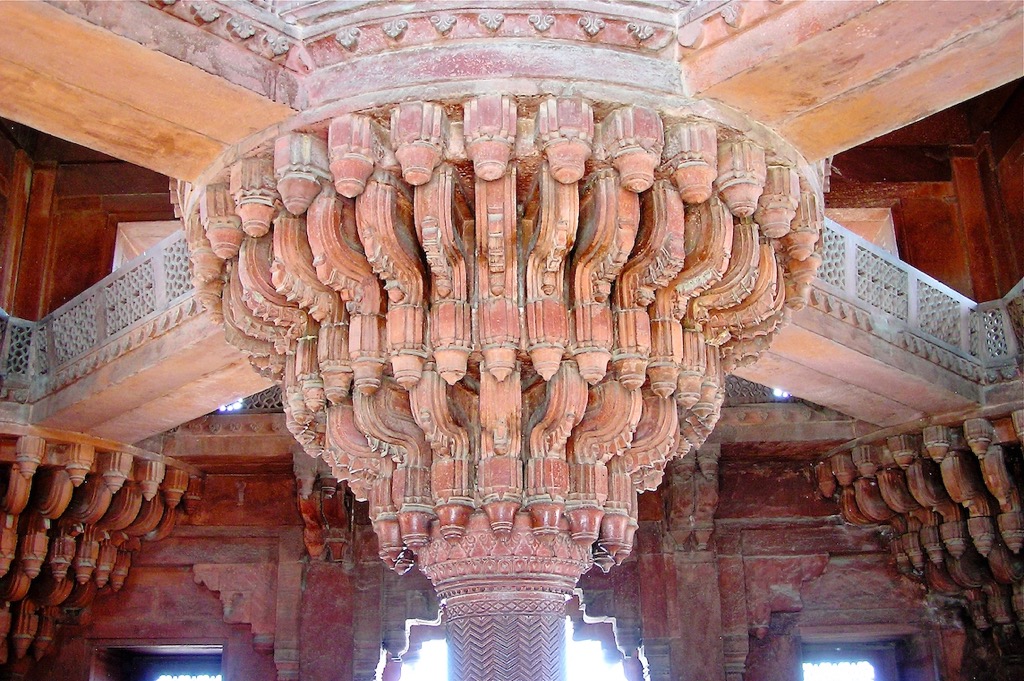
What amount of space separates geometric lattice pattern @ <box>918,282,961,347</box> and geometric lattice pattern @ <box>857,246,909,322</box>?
0.58ft

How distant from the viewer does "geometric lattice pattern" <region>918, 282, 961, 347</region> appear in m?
7.54

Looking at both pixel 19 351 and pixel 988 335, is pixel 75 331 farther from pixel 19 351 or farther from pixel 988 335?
pixel 988 335

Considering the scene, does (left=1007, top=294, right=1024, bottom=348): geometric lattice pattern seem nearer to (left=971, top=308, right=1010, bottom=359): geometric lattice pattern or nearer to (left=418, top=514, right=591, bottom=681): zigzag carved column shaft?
(left=971, top=308, right=1010, bottom=359): geometric lattice pattern

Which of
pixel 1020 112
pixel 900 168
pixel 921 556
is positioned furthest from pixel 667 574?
pixel 1020 112

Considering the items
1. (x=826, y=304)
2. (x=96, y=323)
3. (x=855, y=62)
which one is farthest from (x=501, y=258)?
(x=96, y=323)

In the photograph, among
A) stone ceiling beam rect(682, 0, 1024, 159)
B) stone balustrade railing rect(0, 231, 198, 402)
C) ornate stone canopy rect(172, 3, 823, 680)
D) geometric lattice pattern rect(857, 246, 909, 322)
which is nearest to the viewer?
stone ceiling beam rect(682, 0, 1024, 159)

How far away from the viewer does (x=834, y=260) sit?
22.9 feet

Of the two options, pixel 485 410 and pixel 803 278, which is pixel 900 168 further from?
pixel 485 410

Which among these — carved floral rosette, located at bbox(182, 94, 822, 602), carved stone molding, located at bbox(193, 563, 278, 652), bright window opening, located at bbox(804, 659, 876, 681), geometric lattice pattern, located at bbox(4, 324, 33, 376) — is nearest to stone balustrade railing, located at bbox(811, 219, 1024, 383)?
carved floral rosette, located at bbox(182, 94, 822, 602)

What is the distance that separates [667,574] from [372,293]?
4.56 metres

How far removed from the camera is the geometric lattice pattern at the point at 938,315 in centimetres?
754

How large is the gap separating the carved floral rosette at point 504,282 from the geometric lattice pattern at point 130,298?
216cm

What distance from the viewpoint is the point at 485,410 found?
4730 millimetres

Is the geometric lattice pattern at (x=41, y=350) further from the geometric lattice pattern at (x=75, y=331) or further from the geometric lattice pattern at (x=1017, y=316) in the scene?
the geometric lattice pattern at (x=1017, y=316)
